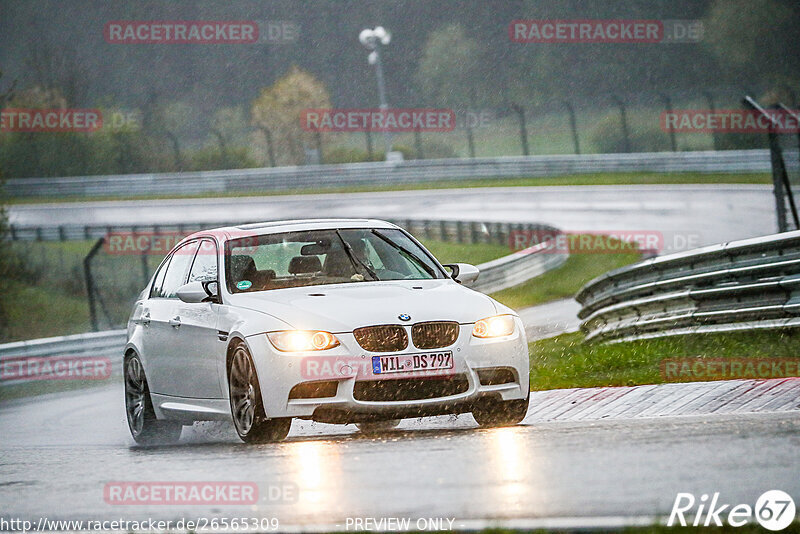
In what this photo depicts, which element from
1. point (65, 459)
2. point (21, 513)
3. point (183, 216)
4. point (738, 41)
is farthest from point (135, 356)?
point (738, 41)

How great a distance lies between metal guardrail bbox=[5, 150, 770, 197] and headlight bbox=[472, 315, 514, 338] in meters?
33.2

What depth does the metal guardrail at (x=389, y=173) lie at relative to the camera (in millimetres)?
43344

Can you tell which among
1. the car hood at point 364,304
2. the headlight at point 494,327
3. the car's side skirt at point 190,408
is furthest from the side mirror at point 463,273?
the car's side skirt at point 190,408

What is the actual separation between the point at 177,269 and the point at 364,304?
2431 mm

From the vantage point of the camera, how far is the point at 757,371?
11.2 m

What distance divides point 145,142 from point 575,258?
122ft

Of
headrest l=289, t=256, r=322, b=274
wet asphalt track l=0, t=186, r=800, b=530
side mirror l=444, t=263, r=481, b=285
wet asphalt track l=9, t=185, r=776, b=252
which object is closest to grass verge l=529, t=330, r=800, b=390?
wet asphalt track l=0, t=186, r=800, b=530

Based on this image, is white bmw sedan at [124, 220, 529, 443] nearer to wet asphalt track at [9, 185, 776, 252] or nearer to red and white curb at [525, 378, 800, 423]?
red and white curb at [525, 378, 800, 423]

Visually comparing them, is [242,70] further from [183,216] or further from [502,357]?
[502,357]

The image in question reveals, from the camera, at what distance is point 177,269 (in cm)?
1091

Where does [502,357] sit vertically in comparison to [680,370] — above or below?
above

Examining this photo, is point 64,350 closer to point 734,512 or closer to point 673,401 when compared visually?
point 673,401

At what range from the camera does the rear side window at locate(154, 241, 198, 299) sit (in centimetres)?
1071

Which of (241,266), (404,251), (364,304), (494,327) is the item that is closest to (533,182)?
(404,251)
